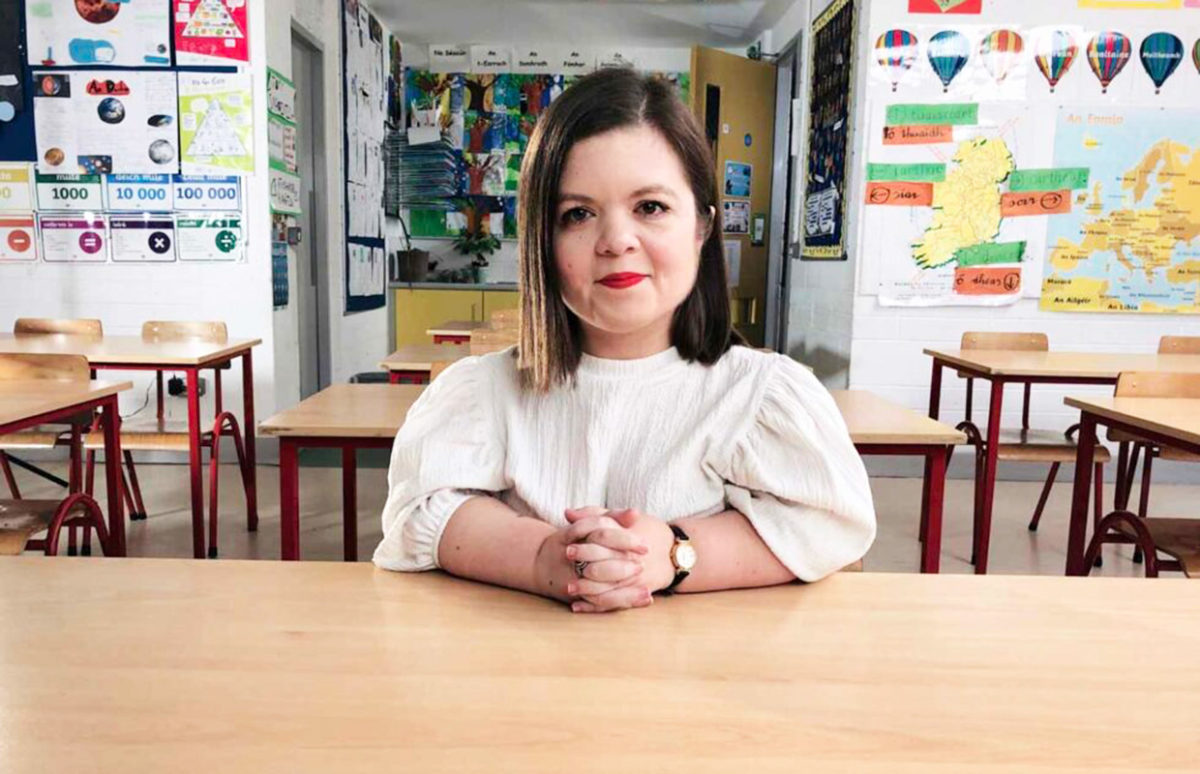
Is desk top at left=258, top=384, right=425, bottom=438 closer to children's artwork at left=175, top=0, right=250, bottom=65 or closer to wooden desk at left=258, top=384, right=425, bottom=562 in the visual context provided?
wooden desk at left=258, top=384, right=425, bottom=562

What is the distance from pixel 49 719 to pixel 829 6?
15.2 ft

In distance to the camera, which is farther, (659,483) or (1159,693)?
(659,483)

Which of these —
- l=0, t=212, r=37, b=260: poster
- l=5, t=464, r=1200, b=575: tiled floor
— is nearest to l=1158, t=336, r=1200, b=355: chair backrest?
l=5, t=464, r=1200, b=575: tiled floor

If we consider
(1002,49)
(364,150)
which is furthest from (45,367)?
(1002,49)

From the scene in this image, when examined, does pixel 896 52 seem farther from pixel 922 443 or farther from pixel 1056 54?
pixel 922 443

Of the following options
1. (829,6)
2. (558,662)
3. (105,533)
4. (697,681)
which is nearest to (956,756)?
(697,681)

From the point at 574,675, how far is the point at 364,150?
18.2 feet

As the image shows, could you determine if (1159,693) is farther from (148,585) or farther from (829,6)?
(829,6)

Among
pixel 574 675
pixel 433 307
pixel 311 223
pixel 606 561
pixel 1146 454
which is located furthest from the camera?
pixel 433 307

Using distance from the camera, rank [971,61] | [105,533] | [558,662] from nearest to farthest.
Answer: [558,662] < [105,533] < [971,61]

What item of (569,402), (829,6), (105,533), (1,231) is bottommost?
(105,533)

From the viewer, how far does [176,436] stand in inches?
Answer: 109

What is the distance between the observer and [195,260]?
3.96m

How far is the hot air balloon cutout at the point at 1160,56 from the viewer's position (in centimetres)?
374
